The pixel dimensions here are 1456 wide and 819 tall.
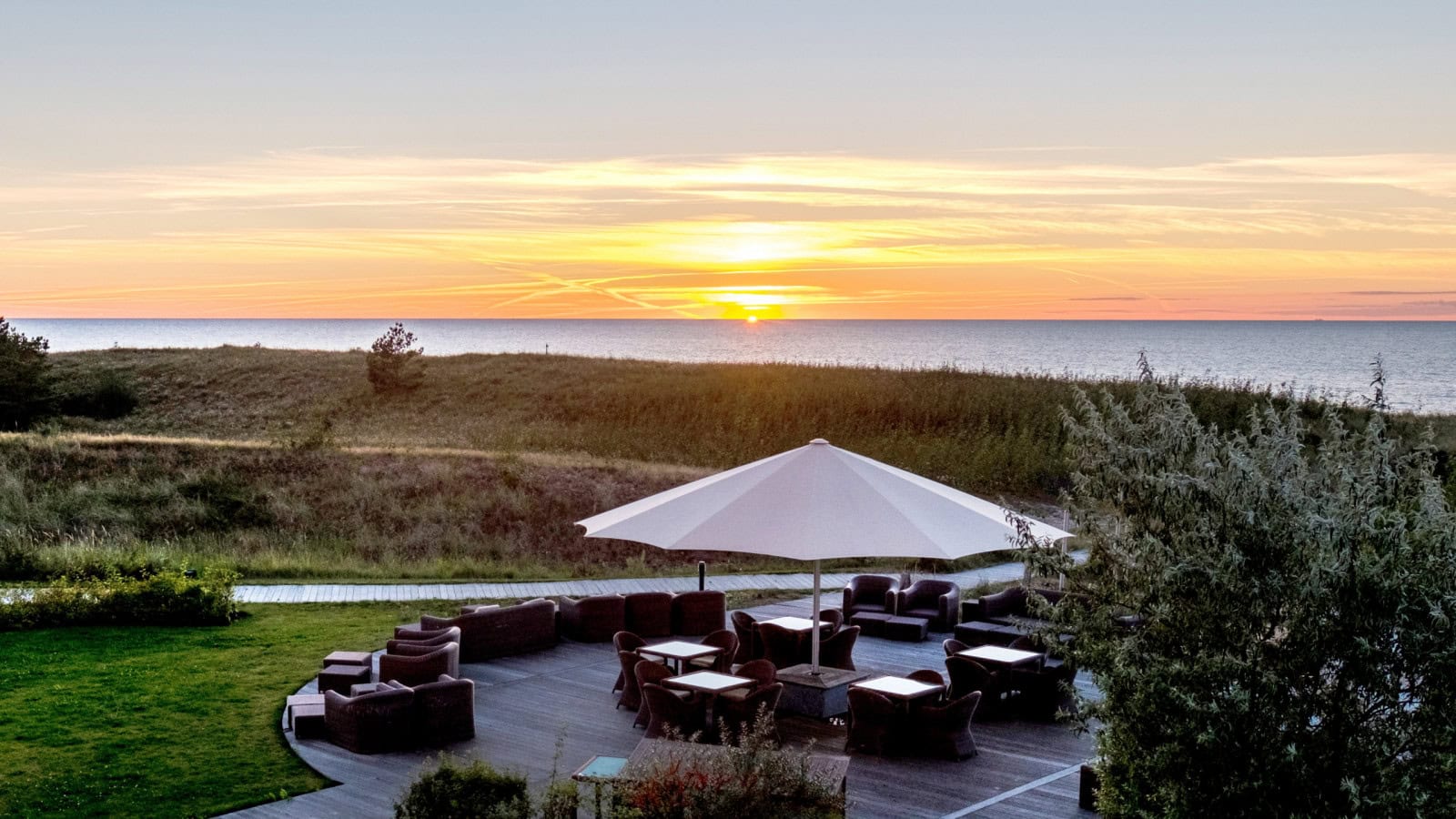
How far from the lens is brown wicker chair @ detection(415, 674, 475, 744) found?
32.1 feet

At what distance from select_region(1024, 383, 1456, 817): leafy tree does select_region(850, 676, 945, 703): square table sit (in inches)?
139

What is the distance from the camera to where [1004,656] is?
11.0m

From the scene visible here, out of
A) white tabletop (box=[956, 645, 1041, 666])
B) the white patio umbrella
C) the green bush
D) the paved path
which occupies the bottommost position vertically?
the paved path

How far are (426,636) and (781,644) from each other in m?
3.59

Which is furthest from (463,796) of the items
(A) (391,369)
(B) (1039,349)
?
(B) (1039,349)

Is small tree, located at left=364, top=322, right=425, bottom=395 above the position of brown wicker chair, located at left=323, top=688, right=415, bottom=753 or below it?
above

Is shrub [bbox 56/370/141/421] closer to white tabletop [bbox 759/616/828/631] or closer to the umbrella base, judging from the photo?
white tabletop [bbox 759/616/828/631]

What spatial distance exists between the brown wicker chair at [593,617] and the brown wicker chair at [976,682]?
14.3ft

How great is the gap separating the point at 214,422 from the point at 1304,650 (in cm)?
4824

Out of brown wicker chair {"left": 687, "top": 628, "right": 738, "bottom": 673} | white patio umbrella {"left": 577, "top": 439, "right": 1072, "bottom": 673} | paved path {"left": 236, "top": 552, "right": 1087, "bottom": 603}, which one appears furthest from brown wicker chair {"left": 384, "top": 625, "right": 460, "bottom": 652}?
paved path {"left": 236, "top": 552, "right": 1087, "bottom": 603}

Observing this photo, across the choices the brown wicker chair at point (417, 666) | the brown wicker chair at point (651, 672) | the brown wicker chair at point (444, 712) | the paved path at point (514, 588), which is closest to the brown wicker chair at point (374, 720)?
the brown wicker chair at point (444, 712)

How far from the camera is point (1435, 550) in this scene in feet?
17.5

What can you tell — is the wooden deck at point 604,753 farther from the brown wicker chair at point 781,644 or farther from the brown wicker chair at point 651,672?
the brown wicker chair at point 781,644

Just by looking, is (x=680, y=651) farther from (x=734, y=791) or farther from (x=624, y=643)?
(x=734, y=791)
